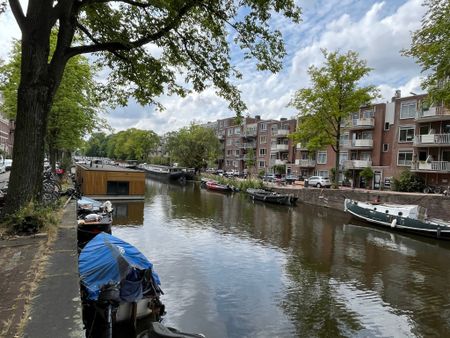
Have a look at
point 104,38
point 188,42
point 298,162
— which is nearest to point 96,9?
point 104,38

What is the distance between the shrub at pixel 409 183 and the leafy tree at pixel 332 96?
23.9ft

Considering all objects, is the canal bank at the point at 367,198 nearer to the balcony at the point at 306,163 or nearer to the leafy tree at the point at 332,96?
the leafy tree at the point at 332,96

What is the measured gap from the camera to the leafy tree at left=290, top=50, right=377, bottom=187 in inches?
1304

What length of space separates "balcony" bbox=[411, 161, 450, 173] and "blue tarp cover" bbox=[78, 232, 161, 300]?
106 feet

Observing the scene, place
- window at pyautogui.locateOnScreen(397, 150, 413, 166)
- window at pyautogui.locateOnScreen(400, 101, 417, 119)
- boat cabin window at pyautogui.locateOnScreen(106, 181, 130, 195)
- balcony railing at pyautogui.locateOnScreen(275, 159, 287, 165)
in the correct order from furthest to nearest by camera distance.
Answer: balcony railing at pyautogui.locateOnScreen(275, 159, 287, 165) → window at pyautogui.locateOnScreen(397, 150, 413, 166) → window at pyautogui.locateOnScreen(400, 101, 417, 119) → boat cabin window at pyautogui.locateOnScreen(106, 181, 130, 195)

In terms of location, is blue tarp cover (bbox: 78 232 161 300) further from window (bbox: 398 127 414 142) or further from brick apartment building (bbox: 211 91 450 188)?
window (bbox: 398 127 414 142)

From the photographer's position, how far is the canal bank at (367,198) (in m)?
25.6

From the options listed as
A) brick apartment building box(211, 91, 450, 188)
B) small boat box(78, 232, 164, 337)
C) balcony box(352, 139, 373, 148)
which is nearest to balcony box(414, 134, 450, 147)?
brick apartment building box(211, 91, 450, 188)

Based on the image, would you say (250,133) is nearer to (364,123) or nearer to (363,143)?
(364,123)

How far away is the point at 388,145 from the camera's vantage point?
41344 millimetres

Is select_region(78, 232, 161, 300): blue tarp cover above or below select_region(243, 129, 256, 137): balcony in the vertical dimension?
below

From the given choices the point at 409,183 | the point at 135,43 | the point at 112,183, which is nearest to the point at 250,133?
the point at 409,183

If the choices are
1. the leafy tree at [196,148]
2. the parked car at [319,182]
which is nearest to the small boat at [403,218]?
the parked car at [319,182]

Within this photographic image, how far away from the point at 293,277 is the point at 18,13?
12.0m
